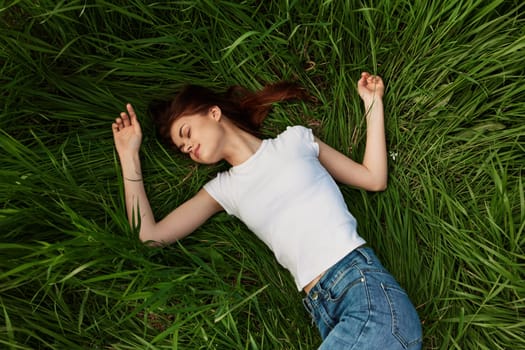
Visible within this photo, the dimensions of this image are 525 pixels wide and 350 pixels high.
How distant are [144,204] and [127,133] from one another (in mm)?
375

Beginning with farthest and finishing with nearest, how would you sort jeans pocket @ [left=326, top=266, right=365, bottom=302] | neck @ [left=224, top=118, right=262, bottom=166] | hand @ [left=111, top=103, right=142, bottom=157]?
1. hand @ [left=111, top=103, right=142, bottom=157]
2. neck @ [left=224, top=118, right=262, bottom=166]
3. jeans pocket @ [left=326, top=266, right=365, bottom=302]

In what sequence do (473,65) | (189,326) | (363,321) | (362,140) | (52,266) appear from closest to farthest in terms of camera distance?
(363,321), (52,266), (189,326), (473,65), (362,140)

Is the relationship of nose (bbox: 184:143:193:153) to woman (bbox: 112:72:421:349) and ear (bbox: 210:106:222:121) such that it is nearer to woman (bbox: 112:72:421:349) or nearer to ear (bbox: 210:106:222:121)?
woman (bbox: 112:72:421:349)

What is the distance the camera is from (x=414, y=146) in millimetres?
2080

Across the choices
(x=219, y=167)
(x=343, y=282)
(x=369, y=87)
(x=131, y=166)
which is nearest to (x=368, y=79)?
(x=369, y=87)

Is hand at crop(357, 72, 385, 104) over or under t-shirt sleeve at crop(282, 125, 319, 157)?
over

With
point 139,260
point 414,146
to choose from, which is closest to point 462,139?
point 414,146

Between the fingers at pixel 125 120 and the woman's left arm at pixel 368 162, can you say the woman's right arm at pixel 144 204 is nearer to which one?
the fingers at pixel 125 120

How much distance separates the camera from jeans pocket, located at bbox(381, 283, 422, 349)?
1610mm

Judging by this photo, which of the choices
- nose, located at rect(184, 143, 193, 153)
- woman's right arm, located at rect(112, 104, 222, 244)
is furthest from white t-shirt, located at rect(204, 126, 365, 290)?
nose, located at rect(184, 143, 193, 153)

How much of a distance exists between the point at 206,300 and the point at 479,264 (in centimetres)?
127

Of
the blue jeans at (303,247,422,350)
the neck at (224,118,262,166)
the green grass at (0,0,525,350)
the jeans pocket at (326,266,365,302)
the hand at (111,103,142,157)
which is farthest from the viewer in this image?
the hand at (111,103,142,157)

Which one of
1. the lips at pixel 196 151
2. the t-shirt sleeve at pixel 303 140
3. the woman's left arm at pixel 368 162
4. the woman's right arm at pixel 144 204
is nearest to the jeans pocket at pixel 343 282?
the woman's left arm at pixel 368 162

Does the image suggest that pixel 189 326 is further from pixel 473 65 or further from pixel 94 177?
pixel 473 65
